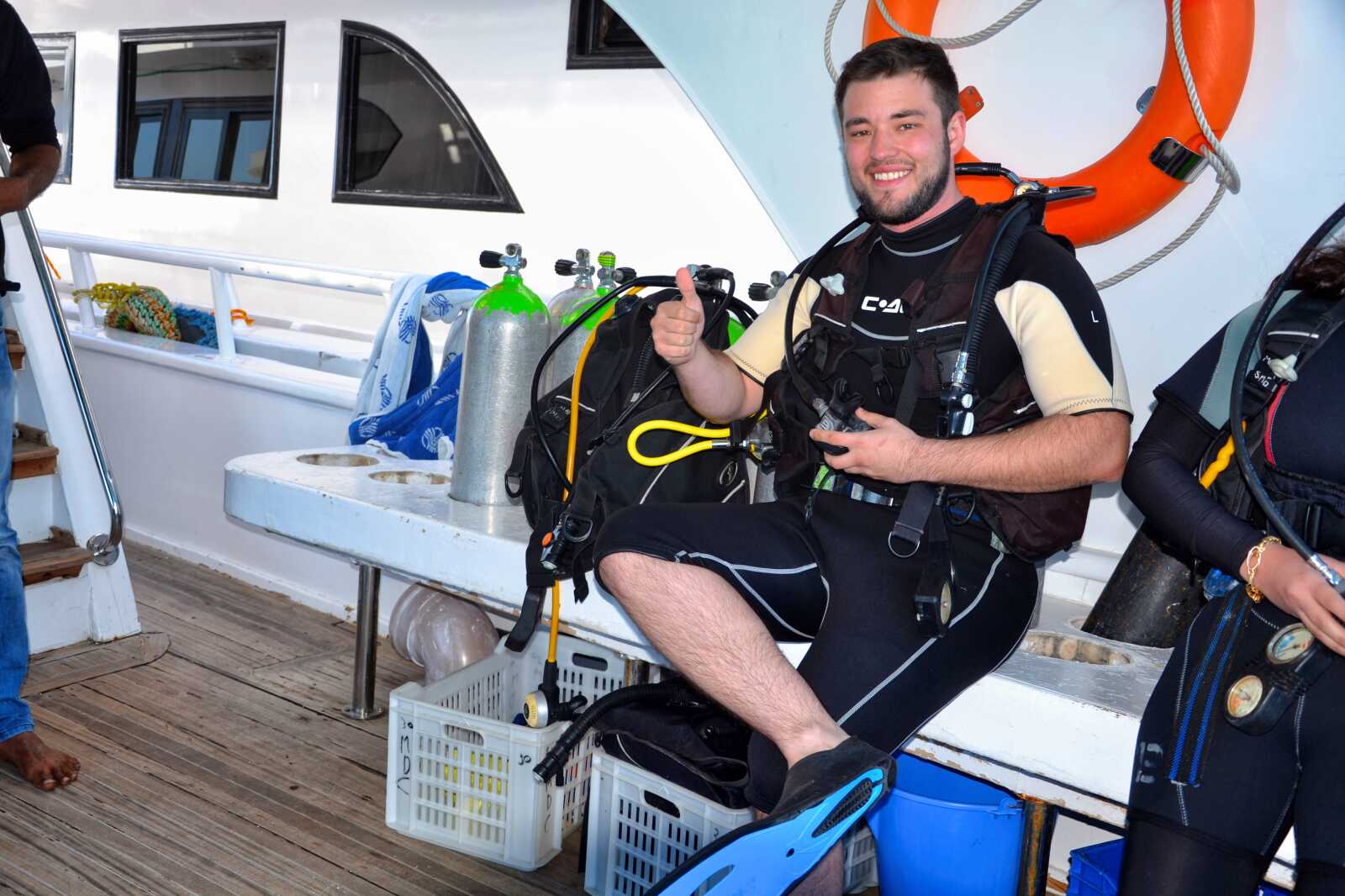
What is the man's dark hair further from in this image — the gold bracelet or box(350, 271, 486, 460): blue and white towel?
box(350, 271, 486, 460): blue and white towel

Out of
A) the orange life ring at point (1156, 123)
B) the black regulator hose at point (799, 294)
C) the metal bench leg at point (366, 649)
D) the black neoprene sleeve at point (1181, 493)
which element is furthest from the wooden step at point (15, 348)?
the black neoprene sleeve at point (1181, 493)

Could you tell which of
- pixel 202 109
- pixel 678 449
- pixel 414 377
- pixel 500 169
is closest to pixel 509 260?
pixel 678 449

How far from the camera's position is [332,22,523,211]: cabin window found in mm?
4430

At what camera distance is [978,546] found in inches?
70.9

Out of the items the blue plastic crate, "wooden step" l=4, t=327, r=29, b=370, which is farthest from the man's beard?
"wooden step" l=4, t=327, r=29, b=370

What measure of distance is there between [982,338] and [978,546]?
32cm

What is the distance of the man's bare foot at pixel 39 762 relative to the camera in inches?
93.1

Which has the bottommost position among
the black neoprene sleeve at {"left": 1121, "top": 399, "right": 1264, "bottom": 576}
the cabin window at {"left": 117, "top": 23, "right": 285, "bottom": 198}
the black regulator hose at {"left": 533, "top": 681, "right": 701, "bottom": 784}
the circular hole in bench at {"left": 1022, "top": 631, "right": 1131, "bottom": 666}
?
the black regulator hose at {"left": 533, "top": 681, "right": 701, "bottom": 784}

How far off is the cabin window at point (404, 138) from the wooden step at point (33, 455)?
1731mm

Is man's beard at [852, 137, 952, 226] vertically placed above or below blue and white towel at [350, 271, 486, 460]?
above

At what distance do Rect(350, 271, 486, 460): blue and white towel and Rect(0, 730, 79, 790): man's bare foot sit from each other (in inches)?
40.9

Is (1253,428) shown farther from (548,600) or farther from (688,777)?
(548,600)

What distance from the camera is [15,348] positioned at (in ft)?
10.7

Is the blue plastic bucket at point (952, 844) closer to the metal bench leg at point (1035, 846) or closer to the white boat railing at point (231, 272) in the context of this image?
the metal bench leg at point (1035, 846)
